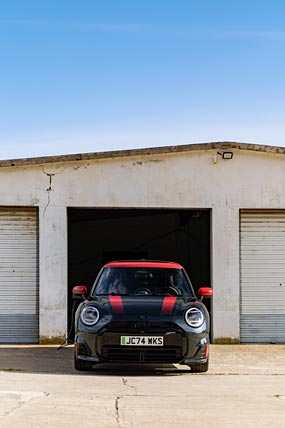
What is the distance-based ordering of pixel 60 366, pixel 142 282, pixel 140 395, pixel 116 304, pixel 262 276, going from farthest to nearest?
1. pixel 262 276
2. pixel 142 282
3. pixel 60 366
4. pixel 116 304
5. pixel 140 395

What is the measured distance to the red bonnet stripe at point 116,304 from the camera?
34.3 feet

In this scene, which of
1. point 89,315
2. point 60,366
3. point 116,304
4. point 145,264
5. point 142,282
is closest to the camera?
point 89,315

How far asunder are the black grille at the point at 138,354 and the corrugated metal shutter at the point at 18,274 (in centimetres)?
480

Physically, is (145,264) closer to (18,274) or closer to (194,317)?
(194,317)

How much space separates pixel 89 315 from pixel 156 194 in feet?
16.1

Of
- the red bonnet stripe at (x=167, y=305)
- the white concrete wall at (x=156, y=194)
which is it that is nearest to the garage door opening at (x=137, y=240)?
the white concrete wall at (x=156, y=194)

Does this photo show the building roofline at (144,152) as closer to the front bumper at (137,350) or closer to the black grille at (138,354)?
the front bumper at (137,350)

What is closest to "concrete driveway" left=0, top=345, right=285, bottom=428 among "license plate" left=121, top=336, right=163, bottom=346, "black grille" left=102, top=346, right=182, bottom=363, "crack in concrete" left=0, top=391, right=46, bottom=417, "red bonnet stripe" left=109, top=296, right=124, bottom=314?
"crack in concrete" left=0, top=391, right=46, bottom=417

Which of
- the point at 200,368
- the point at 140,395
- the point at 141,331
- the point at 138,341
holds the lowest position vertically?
the point at 200,368

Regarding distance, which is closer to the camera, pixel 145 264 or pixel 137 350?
pixel 137 350

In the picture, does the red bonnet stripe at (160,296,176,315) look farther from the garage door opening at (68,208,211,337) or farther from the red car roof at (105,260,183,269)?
the garage door opening at (68,208,211,337)

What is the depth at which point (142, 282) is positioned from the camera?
1171 centimetres

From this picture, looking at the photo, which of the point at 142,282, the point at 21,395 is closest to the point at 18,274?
the point at 142,282

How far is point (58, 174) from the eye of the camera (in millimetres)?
14773
